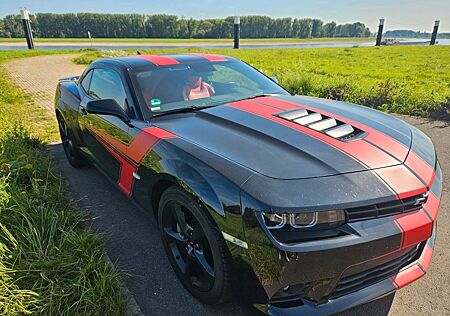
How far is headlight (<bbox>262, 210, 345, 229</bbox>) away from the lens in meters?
1.55

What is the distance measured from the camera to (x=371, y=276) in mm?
1727

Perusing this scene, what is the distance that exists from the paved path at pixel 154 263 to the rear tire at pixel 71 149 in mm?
112

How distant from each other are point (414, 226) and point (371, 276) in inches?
13.5

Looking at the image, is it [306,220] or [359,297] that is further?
[359,297]

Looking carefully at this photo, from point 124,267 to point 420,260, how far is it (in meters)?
2.04

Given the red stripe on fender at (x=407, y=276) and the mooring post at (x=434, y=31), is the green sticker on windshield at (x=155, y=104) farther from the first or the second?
the mooring post at (x=434, y=31)

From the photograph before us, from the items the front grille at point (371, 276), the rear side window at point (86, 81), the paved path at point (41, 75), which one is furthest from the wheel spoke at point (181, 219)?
the paved path at point (41, 75)

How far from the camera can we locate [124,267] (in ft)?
8.29

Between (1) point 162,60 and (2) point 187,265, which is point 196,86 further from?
(2) point 187,265

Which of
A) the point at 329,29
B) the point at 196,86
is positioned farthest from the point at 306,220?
the point at 329,29

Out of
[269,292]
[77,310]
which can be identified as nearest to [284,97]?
[269,292]

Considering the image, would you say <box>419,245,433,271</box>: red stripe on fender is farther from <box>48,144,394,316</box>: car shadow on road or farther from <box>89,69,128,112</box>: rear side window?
<box>89,69,128,112</box>: rear side window

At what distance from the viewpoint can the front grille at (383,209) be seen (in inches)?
62.3

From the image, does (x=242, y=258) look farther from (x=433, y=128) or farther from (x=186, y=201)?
(x=433, y=128)
